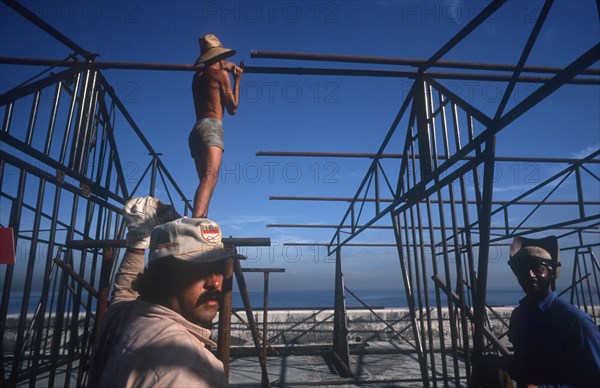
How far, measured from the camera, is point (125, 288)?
2.47 meters

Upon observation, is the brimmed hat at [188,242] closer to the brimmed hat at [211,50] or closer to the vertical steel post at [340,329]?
the brimmed hat at [211,50]

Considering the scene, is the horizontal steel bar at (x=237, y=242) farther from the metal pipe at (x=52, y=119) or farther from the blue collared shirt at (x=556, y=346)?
the blue collared shirt at (x=556, y=346)

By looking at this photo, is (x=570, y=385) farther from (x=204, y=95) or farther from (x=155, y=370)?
(x=204, y=95)

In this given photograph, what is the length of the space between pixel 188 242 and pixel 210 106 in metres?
2.44

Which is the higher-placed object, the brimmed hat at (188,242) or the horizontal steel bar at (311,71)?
the horizontal steel bar at (311,71)

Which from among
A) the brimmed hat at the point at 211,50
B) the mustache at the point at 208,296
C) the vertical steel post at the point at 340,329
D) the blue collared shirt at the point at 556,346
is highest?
the brimmed hat at the point at 211,50

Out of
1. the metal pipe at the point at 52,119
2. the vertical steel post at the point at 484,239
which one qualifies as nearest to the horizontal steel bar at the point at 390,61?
the vertical steel post at the point at 484,239

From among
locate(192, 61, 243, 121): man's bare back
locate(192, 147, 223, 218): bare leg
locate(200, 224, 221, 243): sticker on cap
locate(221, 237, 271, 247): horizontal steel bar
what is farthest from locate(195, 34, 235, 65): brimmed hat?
locate(200, 224, 221, 243): sticker on cap

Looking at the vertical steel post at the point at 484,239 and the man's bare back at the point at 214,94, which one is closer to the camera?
the vertical steel post at the point at 484,239

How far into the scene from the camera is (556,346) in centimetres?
316

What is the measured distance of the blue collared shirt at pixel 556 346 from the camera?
2.87m

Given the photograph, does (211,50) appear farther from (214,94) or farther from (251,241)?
(251,241)

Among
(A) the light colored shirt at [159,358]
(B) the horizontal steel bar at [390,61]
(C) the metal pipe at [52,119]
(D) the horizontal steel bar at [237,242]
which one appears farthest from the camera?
(B) the horizontal steel bar at [390,61]

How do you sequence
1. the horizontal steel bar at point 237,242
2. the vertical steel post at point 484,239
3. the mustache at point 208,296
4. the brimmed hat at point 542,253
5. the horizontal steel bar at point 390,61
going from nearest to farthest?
the mustache at point 208,296
the horizontal steel bar at point 237,242
the vertical steel post at point 484,239
the brimmed hat at point 542,253
the horizontal steel bar at point 390,61
